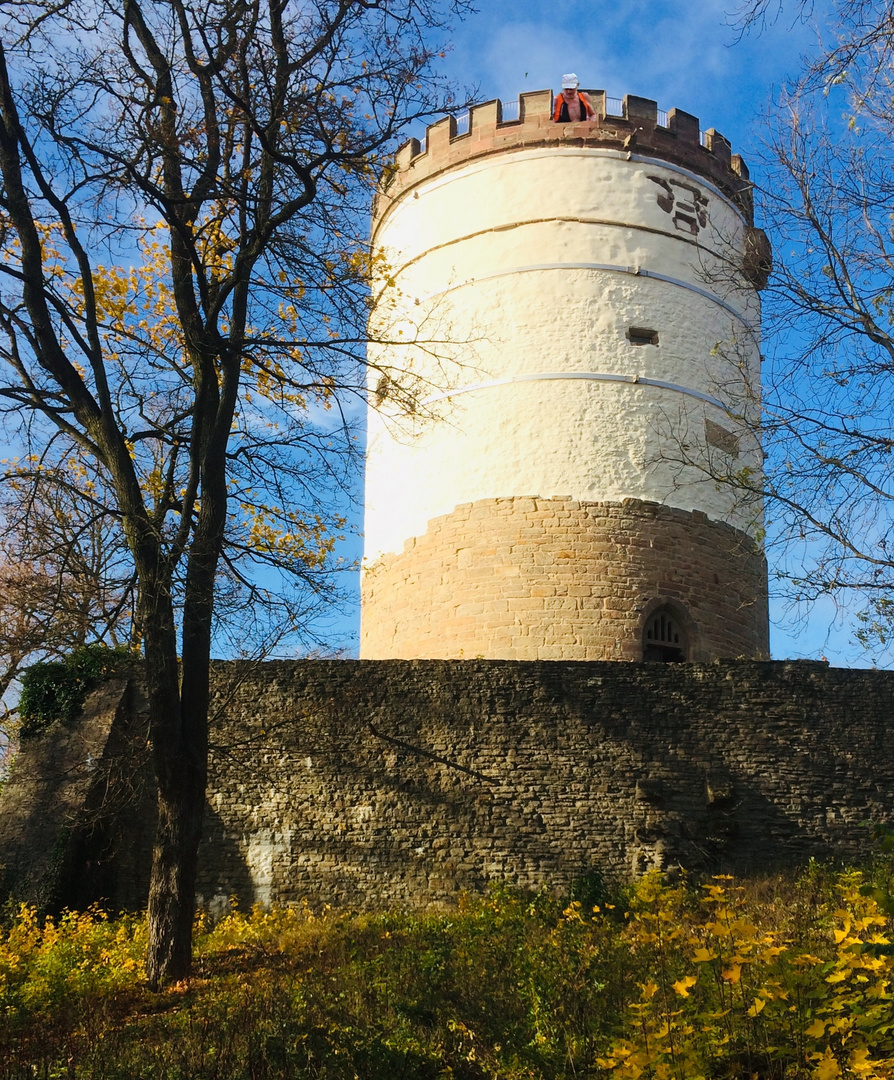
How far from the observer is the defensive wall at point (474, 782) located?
11.5 meters

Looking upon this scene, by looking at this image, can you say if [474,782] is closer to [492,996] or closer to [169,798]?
[169,798]

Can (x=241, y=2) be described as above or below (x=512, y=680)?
above

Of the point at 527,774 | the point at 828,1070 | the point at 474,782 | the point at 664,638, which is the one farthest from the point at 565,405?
the point at 828,1070

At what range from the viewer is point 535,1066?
5754 millimetres

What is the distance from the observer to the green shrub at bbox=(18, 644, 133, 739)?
12875 mm

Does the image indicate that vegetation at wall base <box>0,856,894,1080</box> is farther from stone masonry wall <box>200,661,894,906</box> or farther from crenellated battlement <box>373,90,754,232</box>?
crenellated battlement <box>373,90,754,232</box>

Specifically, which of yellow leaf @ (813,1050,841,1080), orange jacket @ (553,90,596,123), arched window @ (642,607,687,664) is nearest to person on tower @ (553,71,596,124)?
orange jacket @ (553,90,596,123)

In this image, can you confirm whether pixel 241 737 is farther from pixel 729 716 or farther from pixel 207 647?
pixel 729 716

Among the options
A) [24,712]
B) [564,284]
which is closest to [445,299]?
[564,284]

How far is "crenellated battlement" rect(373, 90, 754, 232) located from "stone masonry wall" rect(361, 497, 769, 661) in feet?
16.8

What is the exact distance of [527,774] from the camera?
38.8 ft

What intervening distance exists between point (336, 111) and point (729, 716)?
7.04 meters

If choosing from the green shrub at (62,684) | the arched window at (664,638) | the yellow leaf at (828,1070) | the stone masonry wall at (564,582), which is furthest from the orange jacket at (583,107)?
the yellow leaf at (828,1070)

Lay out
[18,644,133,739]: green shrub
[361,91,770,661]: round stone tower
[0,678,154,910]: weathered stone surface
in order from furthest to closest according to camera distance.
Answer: [361,91,770,661]: round stone tower < [18,644,133,739]: green shrub < [0,678,154,910]: weathered stone surface
